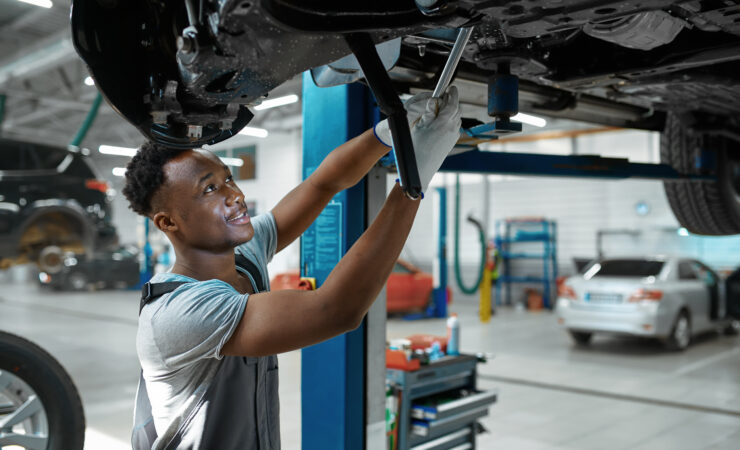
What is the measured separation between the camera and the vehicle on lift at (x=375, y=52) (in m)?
1.16

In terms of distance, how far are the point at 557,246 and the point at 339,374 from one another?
11124 millimetres

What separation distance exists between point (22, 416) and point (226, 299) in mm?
1398

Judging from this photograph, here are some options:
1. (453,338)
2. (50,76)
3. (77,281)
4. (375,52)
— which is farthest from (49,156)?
(50,76)

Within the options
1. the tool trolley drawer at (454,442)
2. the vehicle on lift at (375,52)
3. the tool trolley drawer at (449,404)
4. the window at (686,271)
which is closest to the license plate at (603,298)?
the window at (686,271)

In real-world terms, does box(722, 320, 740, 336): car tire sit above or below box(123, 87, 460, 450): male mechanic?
below

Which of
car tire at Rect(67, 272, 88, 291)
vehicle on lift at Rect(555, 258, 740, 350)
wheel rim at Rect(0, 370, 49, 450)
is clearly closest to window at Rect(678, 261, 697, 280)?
vehicle on lift at Rect(555, 258, 740, 350)

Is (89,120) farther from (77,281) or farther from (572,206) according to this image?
(572,206)

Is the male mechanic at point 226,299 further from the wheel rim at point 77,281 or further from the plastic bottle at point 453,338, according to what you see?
the wheel rim at point 77,281

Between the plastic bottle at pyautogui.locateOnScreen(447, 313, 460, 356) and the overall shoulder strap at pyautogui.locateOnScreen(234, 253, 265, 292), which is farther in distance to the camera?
the plastic bottle at pyautogui.locateOnScreen(447, 313, 460, 356)

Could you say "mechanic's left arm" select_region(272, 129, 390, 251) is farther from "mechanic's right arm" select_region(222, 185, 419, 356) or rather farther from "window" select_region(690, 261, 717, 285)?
"window" select_region(690, 261, 717, 285)

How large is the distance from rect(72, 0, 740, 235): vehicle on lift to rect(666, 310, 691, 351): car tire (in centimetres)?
501

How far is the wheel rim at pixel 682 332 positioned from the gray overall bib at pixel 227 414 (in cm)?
632

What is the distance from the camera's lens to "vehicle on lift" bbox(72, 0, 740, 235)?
3.80ft

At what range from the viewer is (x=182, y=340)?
116 cm
